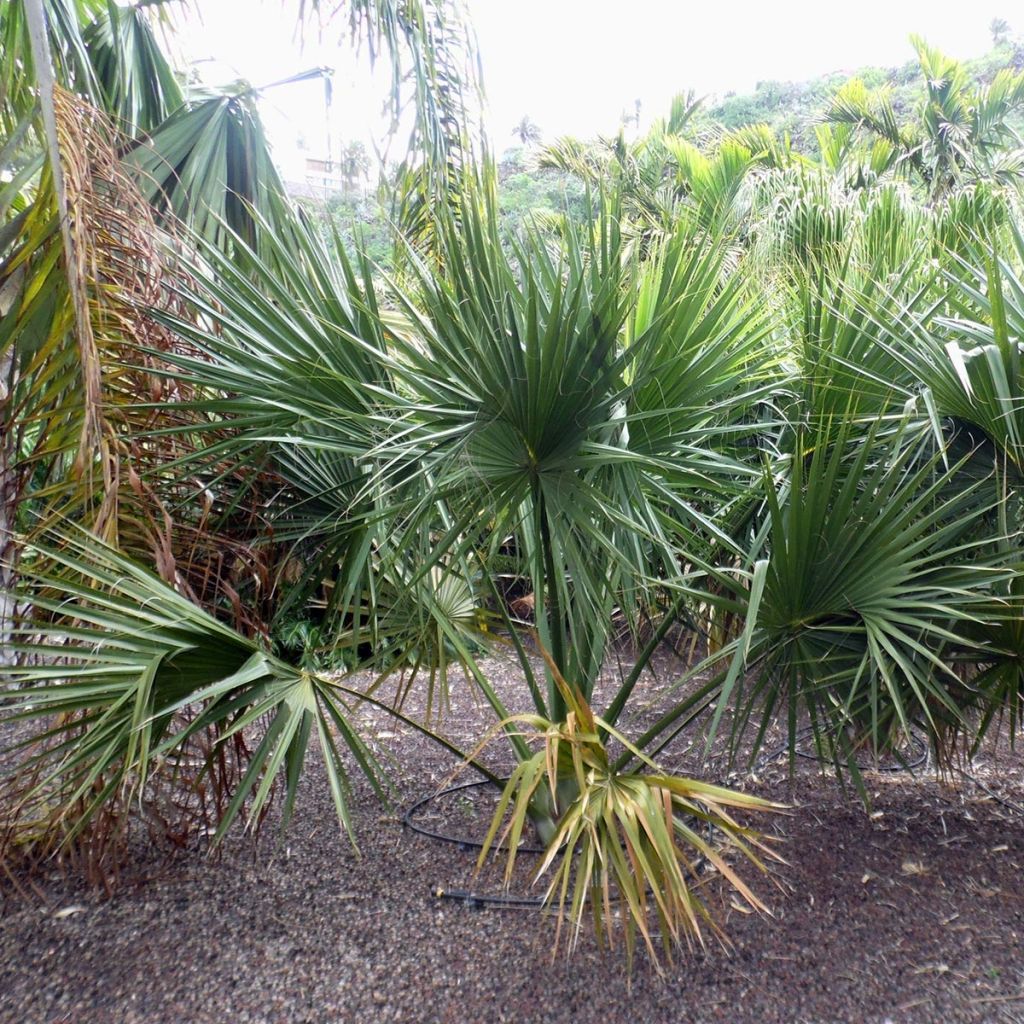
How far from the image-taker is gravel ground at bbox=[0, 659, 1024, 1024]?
229 centimetres

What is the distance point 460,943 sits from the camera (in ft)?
8.52

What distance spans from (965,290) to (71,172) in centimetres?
263

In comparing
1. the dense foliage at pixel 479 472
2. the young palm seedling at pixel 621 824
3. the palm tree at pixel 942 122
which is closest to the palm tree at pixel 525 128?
the palm tree at pixel 942 122

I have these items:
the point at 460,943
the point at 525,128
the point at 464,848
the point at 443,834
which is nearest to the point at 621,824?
the point at 460,943

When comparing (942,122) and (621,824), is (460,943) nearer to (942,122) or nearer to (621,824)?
(621,824)

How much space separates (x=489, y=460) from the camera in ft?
8.02

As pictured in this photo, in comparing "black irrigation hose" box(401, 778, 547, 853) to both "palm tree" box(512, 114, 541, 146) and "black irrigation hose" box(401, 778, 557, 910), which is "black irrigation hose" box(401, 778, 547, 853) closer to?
"black irrigation hose" box(401, 778, 557, 910)

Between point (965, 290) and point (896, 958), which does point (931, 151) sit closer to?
point (965, 290)

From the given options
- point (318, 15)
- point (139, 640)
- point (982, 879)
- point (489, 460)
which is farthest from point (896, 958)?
point (318, 15)

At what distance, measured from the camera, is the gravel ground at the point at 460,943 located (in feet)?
7.50

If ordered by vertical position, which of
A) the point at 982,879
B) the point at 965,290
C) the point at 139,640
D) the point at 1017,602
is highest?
the point at 965,290

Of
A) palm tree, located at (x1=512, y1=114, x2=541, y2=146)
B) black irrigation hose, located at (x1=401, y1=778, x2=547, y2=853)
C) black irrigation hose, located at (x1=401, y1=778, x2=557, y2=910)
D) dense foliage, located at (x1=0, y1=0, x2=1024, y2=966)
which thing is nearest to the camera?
dense foliage, located at (x1=0, y1=0, x2=1024, y2=966)

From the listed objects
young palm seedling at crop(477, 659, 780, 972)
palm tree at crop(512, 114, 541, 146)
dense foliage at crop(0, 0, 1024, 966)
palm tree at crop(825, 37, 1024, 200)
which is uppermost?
palm tree at crop(512, 114, 541, 146)

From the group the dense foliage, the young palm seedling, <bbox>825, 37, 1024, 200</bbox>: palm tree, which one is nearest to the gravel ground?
the dense foliage
